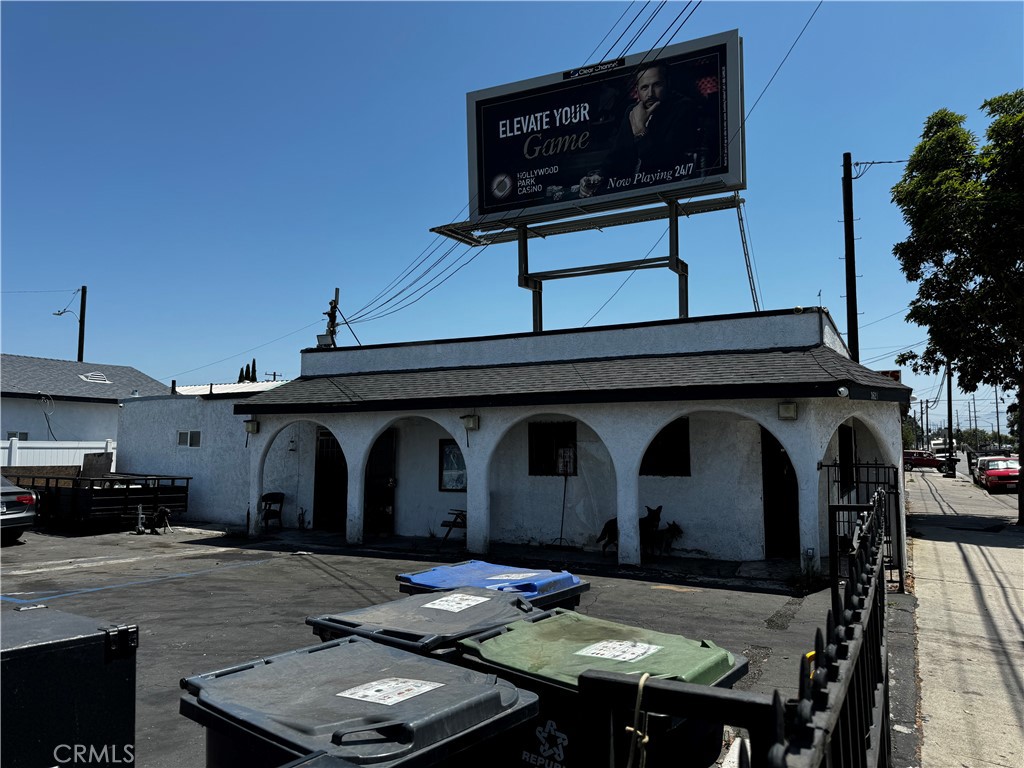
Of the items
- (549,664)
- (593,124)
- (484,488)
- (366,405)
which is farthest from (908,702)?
(593,124)

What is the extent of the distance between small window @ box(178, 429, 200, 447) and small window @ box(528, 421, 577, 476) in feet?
36.0

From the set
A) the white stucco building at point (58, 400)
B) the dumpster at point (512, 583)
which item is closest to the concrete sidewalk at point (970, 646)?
the dumpster at point (512, 583)

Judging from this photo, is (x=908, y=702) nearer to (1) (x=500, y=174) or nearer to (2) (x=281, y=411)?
(2) (x=281, y=411)

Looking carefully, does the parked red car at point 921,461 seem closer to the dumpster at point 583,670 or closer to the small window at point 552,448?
the small window at point 552,448

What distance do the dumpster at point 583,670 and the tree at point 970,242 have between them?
20.5 metres

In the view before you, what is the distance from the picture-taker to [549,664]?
10.9 ft

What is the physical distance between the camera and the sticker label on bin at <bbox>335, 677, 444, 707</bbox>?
102 inches

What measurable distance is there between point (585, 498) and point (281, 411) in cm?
740

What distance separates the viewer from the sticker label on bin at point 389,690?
2602 millimetres

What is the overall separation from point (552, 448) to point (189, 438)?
11945mm

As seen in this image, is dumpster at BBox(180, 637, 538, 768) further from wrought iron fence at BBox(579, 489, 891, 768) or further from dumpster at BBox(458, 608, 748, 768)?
wrought iron fence at BBox(579, 489, 891, 768)

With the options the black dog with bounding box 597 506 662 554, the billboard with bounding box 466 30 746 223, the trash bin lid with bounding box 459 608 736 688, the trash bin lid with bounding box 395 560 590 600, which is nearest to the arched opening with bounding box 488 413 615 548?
the black dog with bounding box 597 506 662 554

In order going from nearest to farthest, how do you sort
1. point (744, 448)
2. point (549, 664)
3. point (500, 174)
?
point (549, 664) < point (744, 448) < point (500, 174)

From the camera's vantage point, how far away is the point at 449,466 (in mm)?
15828
